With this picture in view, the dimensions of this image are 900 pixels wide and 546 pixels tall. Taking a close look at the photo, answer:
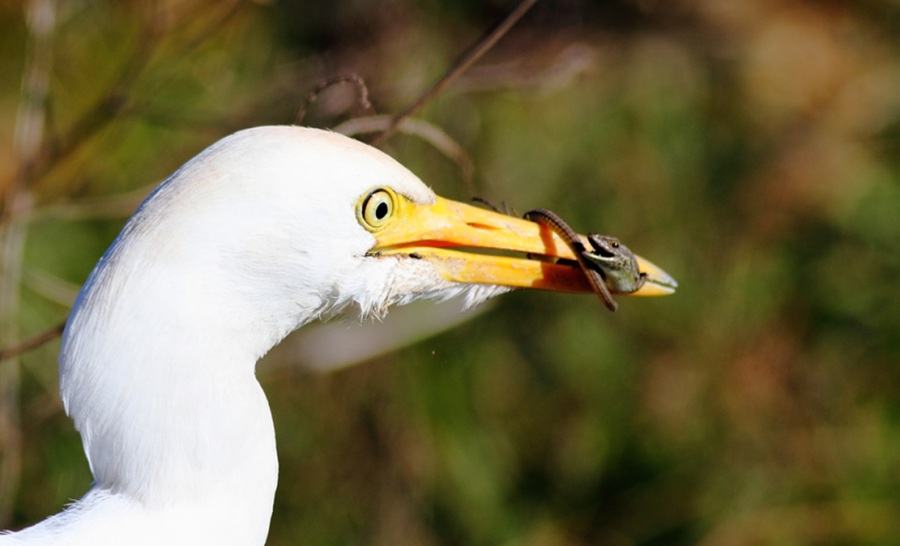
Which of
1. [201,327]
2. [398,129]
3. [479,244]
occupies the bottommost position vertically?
[201,327]

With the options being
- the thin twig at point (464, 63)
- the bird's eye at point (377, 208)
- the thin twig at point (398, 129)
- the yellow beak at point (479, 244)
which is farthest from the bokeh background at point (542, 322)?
the bird's eye at point (377, 208)

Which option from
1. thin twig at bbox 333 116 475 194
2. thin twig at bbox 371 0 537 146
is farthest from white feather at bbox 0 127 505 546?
thin twig at bbox 333 116 475 194

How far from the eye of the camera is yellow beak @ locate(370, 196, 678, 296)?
1.93 m

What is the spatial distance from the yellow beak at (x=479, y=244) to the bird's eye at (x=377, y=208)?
20 mm

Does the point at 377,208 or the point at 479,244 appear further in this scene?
the point at 479,244

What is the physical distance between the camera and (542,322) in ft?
14.0

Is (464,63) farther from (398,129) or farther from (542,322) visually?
(542,322)

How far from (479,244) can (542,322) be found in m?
2.26

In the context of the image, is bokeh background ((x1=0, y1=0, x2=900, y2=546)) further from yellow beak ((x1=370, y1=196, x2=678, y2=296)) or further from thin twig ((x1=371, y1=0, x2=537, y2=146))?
yellow beak ((x1=370, y1=196, x2=678, y2=296))

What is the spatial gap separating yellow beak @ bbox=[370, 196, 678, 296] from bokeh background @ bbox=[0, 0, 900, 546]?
1287 millimetres

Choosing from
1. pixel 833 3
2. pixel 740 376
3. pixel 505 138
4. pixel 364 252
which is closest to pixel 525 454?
pixel 740 376

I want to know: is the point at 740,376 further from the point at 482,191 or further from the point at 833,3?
the point at 833,3

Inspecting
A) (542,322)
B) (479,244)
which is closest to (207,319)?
(479,244)

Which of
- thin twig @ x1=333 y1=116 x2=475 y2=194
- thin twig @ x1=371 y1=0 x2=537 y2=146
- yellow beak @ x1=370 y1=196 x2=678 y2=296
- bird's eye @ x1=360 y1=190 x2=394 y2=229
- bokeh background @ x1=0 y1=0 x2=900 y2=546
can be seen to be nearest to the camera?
bird's eye @ x1=360 y1=190 x2=394 y2=229
